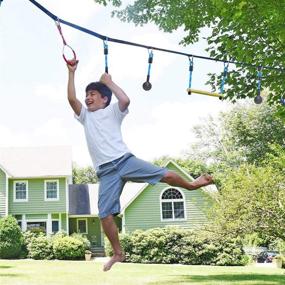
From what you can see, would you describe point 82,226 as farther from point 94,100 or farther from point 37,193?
point 94,100

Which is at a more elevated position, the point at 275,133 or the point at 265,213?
the point at 275,133

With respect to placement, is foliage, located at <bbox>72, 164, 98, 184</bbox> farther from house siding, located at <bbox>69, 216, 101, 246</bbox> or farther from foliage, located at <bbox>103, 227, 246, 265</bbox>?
foliage, located at <bbox>103, 227, 246, 265</bbox>

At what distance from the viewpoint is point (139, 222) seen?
32.0 m

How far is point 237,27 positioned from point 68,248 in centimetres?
2044

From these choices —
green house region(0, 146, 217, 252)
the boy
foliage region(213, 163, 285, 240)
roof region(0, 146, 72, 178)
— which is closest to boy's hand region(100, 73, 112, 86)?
the boy

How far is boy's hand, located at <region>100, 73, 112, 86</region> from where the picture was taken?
413cm

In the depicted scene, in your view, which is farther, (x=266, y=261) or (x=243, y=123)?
(x=243, y=123)

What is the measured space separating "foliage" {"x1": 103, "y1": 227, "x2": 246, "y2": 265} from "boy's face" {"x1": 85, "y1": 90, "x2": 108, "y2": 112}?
22582mm

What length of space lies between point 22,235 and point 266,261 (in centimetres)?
1439

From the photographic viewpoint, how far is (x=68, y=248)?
28.5 meters

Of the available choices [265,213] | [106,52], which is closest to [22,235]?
[265,213]

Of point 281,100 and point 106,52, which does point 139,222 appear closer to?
point 281,100

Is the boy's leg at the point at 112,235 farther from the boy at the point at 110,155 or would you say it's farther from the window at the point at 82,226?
the window at the point at 82,226

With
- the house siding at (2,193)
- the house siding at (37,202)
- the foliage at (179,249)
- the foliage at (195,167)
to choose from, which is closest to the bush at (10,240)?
the house siding at (2,193)
